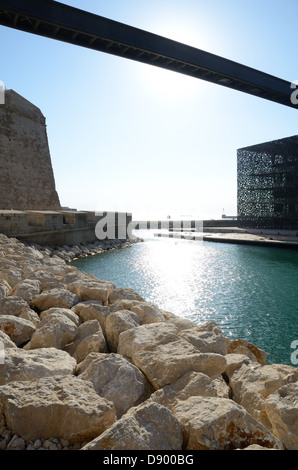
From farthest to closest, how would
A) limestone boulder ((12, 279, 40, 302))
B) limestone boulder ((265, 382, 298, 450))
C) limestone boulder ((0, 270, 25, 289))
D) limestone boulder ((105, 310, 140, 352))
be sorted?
1. limestone boulder ((0, 270, 25, 289))
2. limestone boulder ((12, 279, 40, 302))
3. limestone boulder ((105, 310, 140, 352))
4. limestone boulder ((265, 382, 298, 450))

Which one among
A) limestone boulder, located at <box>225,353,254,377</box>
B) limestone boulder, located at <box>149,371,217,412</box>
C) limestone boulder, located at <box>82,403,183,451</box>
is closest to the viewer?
limestone boulder, located at <box>82,403,183,451</box>

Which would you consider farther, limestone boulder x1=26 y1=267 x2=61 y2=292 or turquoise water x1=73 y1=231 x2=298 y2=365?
turquoise water x1=73 y1=231 x2=298 y2=365

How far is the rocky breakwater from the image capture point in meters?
1.41

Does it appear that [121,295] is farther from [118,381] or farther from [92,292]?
[118,381]

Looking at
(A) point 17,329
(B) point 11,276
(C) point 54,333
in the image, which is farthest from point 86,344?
(B) point 11,276

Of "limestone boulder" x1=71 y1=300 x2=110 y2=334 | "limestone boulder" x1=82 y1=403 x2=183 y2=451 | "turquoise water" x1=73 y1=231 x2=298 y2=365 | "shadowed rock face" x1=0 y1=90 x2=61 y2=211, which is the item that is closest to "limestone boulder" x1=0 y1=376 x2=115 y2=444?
"limestone boulder" x1=82 y1=403 x2=183 y2=451

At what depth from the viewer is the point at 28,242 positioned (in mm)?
11883

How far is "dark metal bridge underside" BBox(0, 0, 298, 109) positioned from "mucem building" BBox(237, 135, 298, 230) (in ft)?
21.9

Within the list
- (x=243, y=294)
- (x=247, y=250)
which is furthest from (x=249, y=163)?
(x=243, y=294)

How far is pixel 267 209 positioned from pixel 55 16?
20.6 meters

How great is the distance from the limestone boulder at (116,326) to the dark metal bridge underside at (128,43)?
12648 mm

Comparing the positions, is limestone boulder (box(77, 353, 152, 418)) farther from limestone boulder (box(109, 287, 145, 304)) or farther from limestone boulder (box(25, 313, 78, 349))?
limestone boulder (box(109, 287, 145, 304))

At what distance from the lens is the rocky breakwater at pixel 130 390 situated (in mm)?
1406

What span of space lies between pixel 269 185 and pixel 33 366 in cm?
2652
